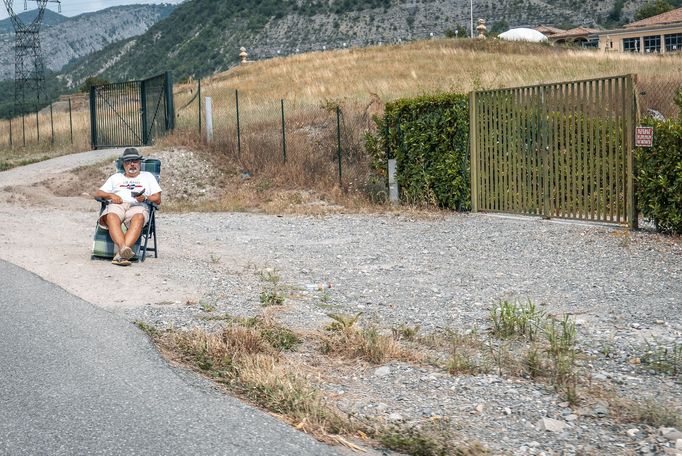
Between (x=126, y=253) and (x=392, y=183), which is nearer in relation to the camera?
(x=126, y=253)

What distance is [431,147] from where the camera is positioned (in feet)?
58.5

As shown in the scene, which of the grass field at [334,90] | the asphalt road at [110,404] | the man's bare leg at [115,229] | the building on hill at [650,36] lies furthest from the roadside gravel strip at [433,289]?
the building on hill at [650,36]

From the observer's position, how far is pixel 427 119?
17.7m

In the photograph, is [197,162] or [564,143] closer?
[564,143]

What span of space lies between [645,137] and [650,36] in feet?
211

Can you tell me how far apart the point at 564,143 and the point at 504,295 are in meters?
5.95

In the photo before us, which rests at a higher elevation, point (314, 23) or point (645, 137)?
point (314, 23)

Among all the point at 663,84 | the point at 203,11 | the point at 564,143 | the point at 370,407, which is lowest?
the point at 370,407

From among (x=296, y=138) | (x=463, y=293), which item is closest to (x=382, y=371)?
(x=463, y=293)

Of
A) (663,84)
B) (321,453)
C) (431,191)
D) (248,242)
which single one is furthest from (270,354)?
(663,84)

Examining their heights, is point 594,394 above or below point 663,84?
below

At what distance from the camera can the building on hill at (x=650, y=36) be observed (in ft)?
230

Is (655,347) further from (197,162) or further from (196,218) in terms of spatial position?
(197,162)

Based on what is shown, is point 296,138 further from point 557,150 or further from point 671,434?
point 671,434
